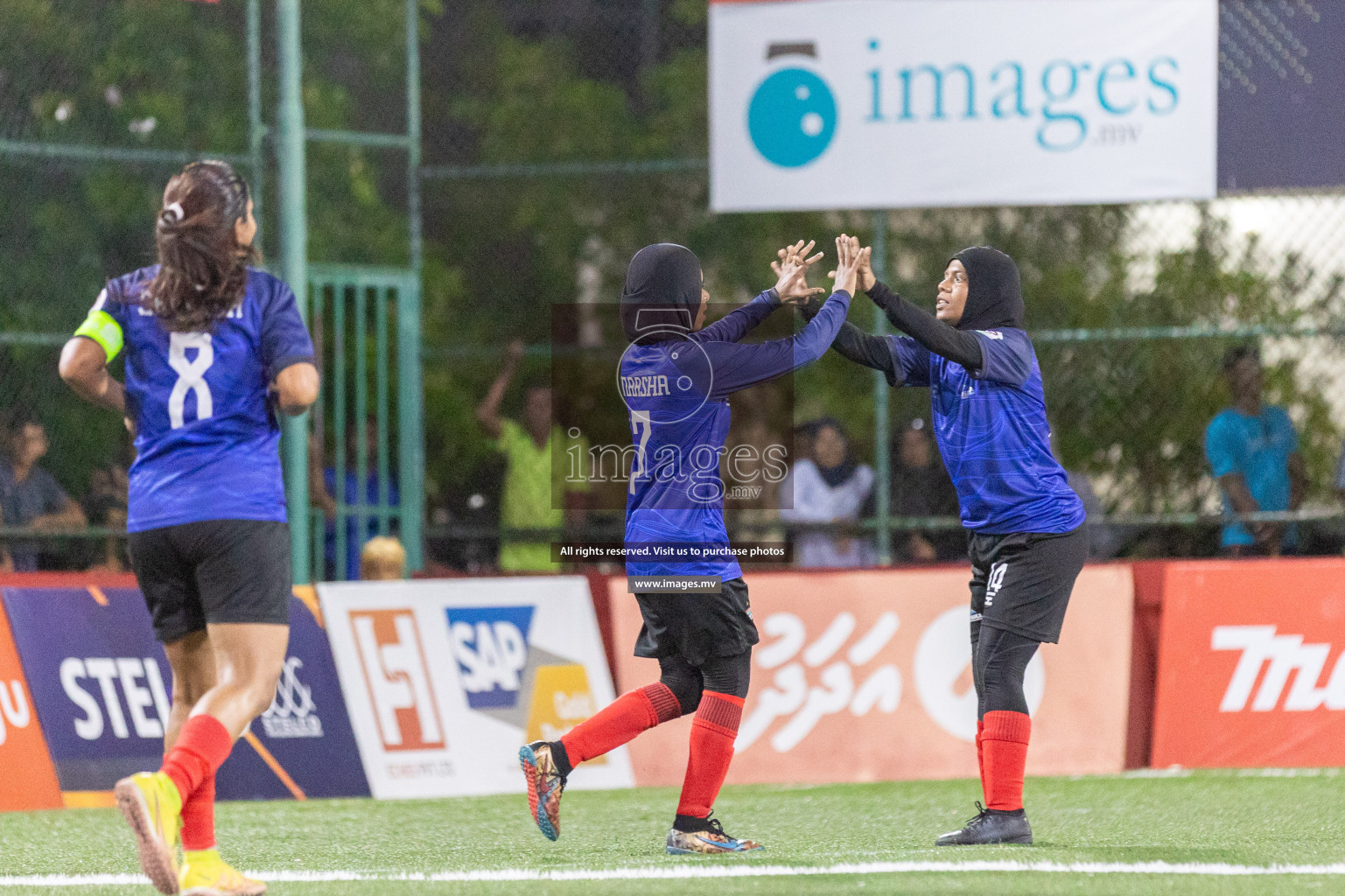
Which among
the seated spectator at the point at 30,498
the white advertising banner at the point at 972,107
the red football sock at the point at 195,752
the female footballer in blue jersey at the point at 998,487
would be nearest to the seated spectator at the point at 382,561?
the seated spectator at the point at 30,498

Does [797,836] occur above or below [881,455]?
below

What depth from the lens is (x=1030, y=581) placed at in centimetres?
562

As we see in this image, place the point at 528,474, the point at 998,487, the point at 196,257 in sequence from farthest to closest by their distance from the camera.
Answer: the point at 528,474
the point at 998,487
the point at 196,257

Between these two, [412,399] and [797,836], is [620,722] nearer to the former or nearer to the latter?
[797,836]

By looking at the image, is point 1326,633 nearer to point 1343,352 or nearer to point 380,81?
point 1343,352

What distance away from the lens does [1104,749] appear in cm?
830

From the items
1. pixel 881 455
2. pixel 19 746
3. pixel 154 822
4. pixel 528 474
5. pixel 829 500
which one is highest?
pixel 881 455

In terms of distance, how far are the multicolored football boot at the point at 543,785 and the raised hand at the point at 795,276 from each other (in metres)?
1.69

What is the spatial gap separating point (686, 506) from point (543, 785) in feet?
3.34

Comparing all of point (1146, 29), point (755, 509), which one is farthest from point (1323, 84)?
point (755, 509)

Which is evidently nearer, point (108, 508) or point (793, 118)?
point (108, 508)

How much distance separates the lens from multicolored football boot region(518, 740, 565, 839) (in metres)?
5.33

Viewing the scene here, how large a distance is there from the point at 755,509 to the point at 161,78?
487cm

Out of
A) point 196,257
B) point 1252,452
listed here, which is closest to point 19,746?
point 196,257
